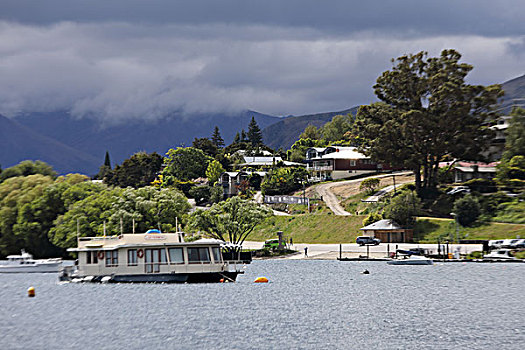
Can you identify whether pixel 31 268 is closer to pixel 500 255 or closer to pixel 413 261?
pixel 413 261

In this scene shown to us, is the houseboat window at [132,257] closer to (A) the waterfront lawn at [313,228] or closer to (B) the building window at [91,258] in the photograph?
(B) the building window at [91,258]

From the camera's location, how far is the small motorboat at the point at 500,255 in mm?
102250

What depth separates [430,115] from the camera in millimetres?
125125

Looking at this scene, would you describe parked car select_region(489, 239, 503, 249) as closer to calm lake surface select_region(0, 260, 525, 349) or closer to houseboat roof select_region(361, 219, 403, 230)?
calm lake surface select_region(0, 260, 525, 349)

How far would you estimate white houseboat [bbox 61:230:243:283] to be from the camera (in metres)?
77.6

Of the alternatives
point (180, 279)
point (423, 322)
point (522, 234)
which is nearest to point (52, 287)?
point (180, 279)

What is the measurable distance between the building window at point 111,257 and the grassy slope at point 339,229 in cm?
5729

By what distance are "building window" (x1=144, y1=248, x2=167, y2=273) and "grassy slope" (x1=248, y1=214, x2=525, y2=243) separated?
5674 cm

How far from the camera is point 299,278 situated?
292 feet

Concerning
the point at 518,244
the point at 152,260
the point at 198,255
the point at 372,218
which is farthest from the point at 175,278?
the point at 372,218

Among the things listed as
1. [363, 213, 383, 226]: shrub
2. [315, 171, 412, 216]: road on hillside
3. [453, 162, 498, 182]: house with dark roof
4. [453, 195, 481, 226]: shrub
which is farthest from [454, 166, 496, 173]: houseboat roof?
[363, 213, 383, 226]: shrub

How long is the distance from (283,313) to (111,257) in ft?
99.1

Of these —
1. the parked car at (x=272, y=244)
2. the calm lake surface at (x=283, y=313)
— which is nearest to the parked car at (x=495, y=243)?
the calm lake surface at (x=283, y=313)

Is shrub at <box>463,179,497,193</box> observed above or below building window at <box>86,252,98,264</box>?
above
